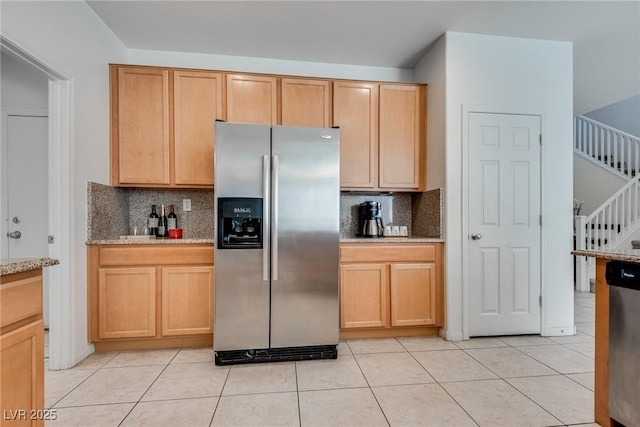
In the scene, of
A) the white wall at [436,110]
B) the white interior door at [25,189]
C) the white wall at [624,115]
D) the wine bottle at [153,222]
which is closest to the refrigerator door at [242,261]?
the wine bottle at [153,222]

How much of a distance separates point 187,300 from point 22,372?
1.50m

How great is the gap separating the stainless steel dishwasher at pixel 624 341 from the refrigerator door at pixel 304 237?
5.16 ft

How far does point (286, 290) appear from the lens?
242 cm

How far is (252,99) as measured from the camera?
2990 mm

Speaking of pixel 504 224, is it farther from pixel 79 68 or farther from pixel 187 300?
pixel 79 68

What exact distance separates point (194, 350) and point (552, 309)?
10.4 ft

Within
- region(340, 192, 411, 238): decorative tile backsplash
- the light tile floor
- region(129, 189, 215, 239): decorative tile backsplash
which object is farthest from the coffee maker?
region(129, 189, 215, 239): decorative tile backsplash

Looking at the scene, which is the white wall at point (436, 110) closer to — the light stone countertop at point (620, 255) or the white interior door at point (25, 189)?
the light stone countertop at point (620, 255)

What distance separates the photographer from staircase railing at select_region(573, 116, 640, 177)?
5.58 meters

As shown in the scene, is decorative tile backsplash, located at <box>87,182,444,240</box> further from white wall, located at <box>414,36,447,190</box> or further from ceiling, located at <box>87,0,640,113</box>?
ceiling, located at <box>87,0,640,113</box>

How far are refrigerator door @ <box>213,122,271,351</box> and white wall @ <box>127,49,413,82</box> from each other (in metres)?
1.24

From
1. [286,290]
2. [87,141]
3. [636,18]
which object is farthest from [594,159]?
[87,141]

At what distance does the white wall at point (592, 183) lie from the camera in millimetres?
5625

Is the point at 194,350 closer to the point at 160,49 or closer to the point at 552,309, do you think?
the point at 160,49
